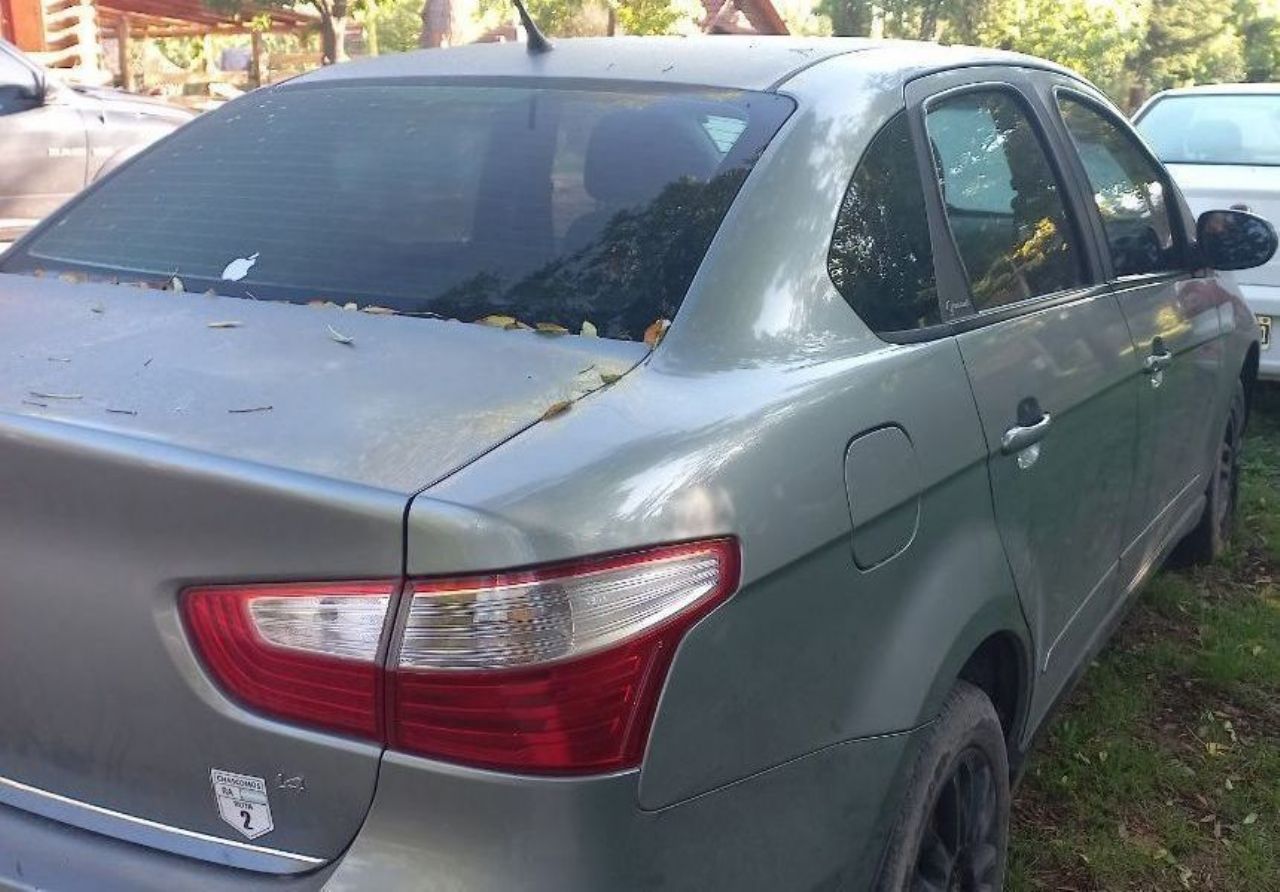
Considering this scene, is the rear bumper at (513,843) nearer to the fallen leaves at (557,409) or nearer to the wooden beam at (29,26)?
the fallen leaves at (557,409)

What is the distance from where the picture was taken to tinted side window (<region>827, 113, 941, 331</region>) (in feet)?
7.23

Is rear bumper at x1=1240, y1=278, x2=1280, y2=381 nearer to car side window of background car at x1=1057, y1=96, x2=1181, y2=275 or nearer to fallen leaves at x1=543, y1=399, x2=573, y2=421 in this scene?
car side window of background car at x1=1057, y1=96, x2=1181, y2=275

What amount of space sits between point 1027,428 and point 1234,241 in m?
1.87

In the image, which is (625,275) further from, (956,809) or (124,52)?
(124,52)

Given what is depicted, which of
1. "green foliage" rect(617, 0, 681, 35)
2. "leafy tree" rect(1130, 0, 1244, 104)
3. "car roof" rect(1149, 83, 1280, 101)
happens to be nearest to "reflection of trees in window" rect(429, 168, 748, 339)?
"car roof" rect(1149, 83, 1280, 101)

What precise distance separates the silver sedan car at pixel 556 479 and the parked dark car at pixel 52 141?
5495 millimetres

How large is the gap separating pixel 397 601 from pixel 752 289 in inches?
31.4

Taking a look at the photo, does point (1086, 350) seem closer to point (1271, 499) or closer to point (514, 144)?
point (514, 144)

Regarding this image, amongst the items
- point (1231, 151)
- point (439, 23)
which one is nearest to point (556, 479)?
point (1231, 151)

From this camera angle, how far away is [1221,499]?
4766 millimetres

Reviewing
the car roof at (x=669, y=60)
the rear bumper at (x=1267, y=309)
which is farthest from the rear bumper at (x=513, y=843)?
the rear bumper at (x=1267, y=309)

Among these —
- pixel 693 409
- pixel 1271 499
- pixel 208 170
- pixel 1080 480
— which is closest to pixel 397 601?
pixel 693 409

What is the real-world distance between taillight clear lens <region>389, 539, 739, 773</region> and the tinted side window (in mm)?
841

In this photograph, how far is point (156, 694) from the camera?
1596mm
